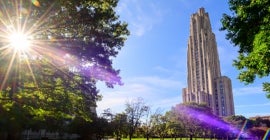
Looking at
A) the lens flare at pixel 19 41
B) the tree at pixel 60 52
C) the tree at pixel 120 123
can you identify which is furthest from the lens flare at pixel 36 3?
the tree at pixel 120 123

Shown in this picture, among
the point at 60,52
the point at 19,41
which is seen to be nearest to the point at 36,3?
the point at 19,41

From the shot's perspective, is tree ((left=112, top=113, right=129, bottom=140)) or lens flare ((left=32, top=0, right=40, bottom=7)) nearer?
lens flare ((left=32, top=0, right=40, bottom=7))

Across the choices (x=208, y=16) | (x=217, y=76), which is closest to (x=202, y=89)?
(x=217, y=76)

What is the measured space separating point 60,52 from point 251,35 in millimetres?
8817

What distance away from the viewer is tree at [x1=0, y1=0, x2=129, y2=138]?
11194 mm

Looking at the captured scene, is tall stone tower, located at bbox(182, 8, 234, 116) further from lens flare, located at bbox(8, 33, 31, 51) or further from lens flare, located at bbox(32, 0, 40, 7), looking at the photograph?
lens flare, located at bbox(32, 0, 40, 7)

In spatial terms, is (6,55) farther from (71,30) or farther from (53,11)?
(71,30)

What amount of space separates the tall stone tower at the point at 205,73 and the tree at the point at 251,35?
497ft

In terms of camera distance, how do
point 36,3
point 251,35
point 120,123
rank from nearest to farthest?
point 36,3, point 251,35, point 120,123

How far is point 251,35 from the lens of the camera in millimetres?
12023

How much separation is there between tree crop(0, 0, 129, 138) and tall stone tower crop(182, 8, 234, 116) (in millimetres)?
150849

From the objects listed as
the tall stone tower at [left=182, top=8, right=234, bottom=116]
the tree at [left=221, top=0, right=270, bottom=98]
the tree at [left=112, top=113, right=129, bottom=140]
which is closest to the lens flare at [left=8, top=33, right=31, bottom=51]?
the tree at [left=221, top=0, right=270, bottom=98]

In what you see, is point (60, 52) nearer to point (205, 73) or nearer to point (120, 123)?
point (120, 123)

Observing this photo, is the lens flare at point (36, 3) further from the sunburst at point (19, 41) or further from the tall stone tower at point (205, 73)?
the tall stone tower at point (205, 73)
